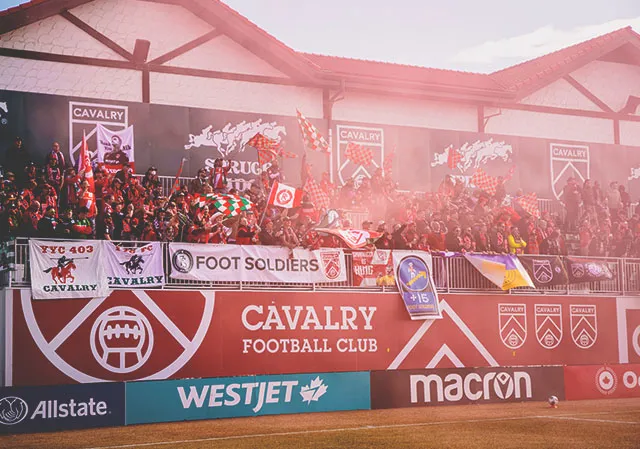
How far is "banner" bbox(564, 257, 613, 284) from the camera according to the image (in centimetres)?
2881

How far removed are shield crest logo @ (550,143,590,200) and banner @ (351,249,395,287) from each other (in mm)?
11307

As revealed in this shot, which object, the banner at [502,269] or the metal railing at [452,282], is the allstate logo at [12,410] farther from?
the banner at [502,269]

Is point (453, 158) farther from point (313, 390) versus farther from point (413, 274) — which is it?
point (313, 390)

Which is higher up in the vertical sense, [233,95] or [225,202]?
[233,95]

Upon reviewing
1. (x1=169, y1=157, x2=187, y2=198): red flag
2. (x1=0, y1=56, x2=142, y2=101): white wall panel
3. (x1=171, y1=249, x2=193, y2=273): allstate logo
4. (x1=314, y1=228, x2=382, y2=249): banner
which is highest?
(x1=0, y1=56, x2=142, y2=101): white wall panel

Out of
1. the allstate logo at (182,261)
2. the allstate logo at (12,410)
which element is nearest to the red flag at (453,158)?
the allstate logo at (182,261)

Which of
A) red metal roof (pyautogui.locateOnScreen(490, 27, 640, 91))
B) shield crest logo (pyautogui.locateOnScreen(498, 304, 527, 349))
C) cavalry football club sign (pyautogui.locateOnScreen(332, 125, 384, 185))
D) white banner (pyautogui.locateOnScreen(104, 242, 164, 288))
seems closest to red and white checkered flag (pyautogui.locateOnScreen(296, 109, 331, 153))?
cavalry football club sign (pyautogui.locateOnScreen(332, 125, 384, 185))

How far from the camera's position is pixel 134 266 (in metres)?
22.3

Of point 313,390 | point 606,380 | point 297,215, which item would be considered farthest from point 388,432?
point 606,380

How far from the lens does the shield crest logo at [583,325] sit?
2906 cm

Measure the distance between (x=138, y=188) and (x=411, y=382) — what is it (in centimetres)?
861

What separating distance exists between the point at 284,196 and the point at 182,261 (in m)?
3.39

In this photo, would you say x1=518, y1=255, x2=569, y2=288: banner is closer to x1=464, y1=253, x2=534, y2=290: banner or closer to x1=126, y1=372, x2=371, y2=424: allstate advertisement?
x1=464, y1=253, x2=534, y2=290: banner

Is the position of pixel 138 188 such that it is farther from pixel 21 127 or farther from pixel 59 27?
pixel 59 27
